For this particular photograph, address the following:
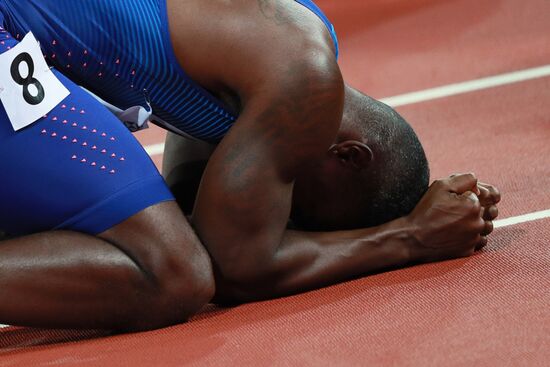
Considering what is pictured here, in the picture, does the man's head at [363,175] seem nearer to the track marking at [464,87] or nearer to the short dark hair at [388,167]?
the short dark hair at [388,167]

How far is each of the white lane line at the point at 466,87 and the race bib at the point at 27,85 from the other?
2.31m

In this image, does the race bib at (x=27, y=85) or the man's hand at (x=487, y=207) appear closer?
the race bib at (x=27, y=85)

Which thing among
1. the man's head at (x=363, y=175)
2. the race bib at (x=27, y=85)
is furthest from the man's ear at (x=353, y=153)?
the race bib at (x=27, y=85)

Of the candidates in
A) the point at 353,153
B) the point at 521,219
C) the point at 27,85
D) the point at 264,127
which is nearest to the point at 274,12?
the point at 264,127

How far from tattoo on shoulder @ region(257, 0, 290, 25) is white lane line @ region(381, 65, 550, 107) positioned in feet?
6.72

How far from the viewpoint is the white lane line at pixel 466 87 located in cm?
455

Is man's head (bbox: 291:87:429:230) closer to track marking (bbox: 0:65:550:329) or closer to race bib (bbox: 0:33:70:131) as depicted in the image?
race bib (bbox: 0:33:70:131)

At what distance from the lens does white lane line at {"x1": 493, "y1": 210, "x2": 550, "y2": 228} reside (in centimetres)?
303

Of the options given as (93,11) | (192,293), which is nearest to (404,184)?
(192,293)

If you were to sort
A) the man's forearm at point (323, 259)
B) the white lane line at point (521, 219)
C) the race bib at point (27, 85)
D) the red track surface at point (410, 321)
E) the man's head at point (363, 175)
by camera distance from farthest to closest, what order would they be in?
the white lane line at point (521, 219) → the man's head at point (363, 175) → the man's forearm at point (323, 259) → the race bib at point (27, 85) → the red track surface at point (410, 321)

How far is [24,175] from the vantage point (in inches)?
93.6

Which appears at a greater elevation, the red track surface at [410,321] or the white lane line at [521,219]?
the red track surface at [410,321]

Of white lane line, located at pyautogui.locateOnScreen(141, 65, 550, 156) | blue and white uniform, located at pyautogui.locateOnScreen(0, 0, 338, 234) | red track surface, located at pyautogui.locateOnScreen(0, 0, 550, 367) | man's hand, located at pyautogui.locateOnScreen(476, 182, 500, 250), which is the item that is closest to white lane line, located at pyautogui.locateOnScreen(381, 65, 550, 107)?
white lane line, located at pyautogui.locateOnScreen(141, 65, 550, 156)

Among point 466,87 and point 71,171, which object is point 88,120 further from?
point 466,87
